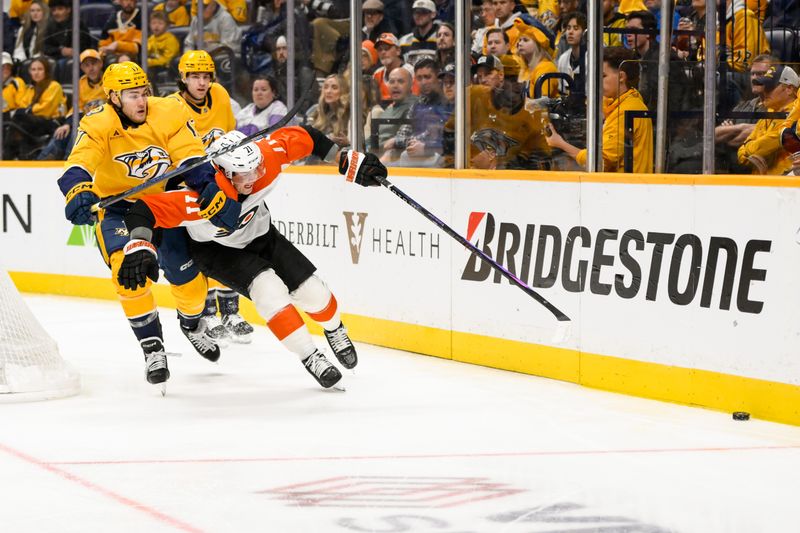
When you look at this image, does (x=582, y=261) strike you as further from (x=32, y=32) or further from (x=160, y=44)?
(x=32, y=32)

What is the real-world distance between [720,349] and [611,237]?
747 mm

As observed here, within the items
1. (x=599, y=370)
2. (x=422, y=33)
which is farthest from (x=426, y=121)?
(x=599, y=370)

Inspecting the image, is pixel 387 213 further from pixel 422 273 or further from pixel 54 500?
pixel 54 500

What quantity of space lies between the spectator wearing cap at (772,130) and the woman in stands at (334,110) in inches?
111

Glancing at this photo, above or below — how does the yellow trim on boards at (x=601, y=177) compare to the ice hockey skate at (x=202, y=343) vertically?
above

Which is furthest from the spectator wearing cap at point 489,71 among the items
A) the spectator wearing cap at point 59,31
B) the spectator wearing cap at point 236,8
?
the spectator wearing cap at point 59,31

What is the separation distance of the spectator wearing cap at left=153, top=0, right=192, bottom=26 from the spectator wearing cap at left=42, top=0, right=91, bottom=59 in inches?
32.8

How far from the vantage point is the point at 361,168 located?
18.2 feet

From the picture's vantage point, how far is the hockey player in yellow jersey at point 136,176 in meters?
5.35

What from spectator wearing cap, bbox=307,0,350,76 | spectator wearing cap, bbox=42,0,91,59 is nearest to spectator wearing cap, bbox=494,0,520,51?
spectator wearing cap, bbox=307,0,350,76

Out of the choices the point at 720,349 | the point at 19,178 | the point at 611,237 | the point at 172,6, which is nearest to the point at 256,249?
the point at 611,237

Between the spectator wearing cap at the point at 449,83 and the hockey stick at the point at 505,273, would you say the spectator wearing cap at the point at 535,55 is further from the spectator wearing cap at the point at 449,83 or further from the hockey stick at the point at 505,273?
the hockey stick at the point at 505,273

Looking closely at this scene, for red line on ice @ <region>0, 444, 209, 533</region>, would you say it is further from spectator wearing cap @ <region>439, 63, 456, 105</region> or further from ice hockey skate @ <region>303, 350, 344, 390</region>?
spectator wearing cap @ <region>439, 63, 456, 105</region>

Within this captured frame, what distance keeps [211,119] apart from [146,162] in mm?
1435
